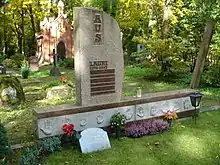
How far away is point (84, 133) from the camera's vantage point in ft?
22.6

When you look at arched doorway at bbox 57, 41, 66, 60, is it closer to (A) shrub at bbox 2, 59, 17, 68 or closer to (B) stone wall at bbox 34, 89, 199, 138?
(A) shrub at bbox 2, 59, 17, 68

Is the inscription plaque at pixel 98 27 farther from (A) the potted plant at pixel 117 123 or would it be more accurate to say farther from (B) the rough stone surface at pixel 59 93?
(B) the rough stone surface at pixel 59 93

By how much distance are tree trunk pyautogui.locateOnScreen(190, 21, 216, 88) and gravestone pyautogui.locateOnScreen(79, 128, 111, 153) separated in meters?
8.70

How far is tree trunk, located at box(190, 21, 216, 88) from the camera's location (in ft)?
45.0

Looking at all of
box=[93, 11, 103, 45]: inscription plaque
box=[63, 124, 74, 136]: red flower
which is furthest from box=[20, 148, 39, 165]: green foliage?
box=[93, 11, 103, 45]: inscription plaque

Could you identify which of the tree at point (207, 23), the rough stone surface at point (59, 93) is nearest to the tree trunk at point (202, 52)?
the tree at point (207, 23)

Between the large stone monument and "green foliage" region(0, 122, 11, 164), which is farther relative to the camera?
the large stone monument

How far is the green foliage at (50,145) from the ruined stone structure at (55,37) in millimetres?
26326

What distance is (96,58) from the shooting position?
755 centimetres

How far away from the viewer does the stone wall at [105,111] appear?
22.4 feet

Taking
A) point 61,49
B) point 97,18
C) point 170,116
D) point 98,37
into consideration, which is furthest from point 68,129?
point 61,49

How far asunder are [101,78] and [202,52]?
8086mm

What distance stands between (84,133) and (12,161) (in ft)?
5.68

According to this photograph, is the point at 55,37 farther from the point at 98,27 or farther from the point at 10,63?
the point at 98,27
